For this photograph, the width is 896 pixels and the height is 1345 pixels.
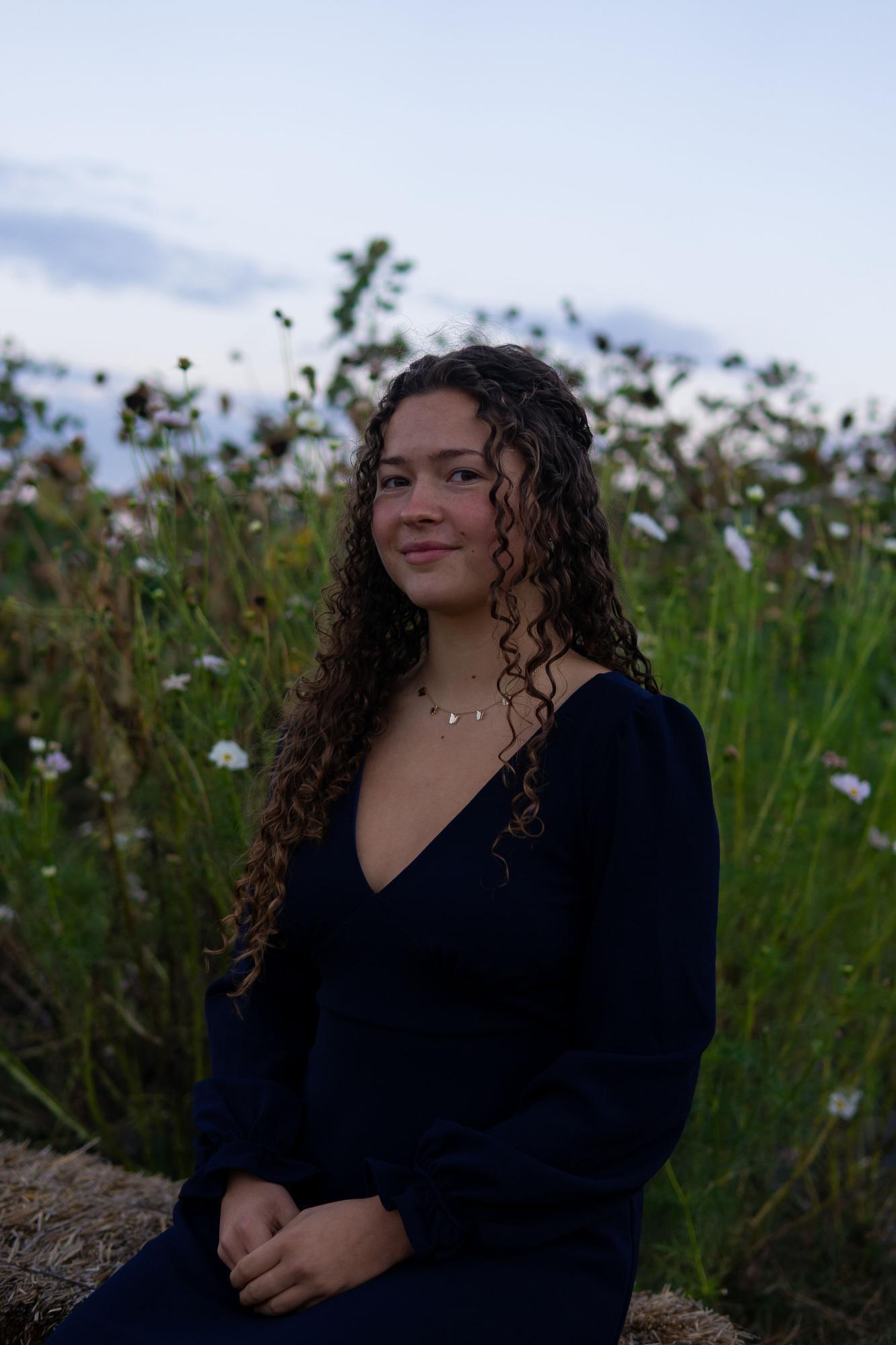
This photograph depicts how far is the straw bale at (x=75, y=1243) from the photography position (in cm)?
205

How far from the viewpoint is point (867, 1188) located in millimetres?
3213

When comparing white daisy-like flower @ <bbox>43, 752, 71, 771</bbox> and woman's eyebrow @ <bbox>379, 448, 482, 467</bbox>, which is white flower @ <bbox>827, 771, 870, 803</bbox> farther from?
white daisy-like flower @ <bbox>43, 752, 71, 771</bbox>

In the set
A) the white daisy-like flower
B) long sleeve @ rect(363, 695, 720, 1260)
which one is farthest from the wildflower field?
long sleeve @ rect(363, 695, 720, 1260)

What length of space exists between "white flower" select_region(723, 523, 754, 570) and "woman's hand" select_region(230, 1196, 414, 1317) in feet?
6.15

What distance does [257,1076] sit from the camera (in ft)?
6.48

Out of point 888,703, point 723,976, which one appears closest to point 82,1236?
point 723,976

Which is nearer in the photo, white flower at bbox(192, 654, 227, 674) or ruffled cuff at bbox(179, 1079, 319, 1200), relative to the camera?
ruffled cuff at bbox(179, 1079, 319, 1200)

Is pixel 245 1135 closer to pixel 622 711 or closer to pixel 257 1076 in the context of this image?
pixel 257 1076

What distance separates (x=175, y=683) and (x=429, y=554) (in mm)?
1177

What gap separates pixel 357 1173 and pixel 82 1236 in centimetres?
81

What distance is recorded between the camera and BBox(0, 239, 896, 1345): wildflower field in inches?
110

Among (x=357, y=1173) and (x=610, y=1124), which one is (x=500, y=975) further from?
(x=357, y=1173)

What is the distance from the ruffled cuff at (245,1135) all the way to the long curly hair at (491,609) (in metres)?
0.17

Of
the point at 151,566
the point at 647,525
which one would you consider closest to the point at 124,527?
the point at 151,566
